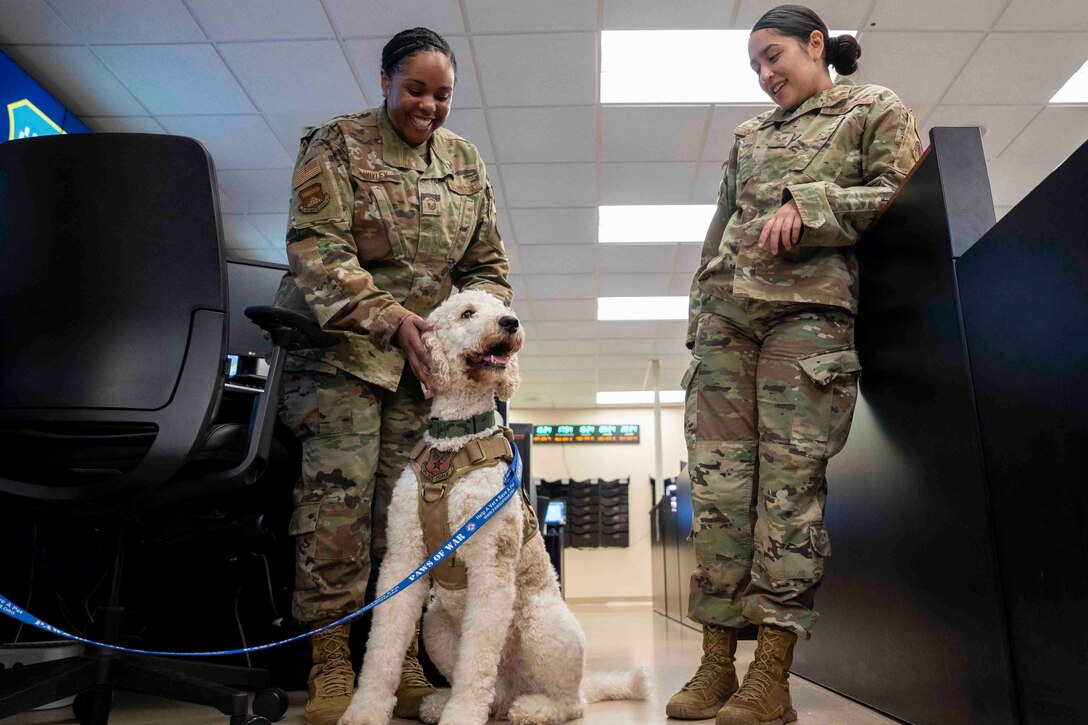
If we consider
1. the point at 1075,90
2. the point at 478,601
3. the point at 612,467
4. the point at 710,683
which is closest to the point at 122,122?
the point at 478,601

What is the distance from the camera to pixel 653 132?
16.1ft

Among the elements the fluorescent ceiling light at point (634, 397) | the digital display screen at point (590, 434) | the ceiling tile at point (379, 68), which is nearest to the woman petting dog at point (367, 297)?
the ceiling tile at point (379, 68)

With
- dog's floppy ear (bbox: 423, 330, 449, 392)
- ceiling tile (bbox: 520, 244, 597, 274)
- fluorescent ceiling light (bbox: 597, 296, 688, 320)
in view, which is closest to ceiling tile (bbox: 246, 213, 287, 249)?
ceiling tile (bbox: 520, 244, 597, 274)

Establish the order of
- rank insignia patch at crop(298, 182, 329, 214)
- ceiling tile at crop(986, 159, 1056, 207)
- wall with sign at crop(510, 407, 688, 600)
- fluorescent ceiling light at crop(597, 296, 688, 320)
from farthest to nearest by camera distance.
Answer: wall with sign at crop(510, 407, 688, 600) < fluorescent ceiling light at crop(597, 296, 688, 320) < ceiling tile at crop(986, 159, 1056, 207) < rank insignia patch at crop(298, 182, 329, 214)

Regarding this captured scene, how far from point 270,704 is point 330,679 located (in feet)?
0.48

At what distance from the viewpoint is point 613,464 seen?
12.5 metres

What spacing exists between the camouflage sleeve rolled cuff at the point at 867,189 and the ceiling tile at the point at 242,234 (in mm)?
5462

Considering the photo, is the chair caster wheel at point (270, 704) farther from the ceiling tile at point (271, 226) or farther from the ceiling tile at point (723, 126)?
the ceiling tile at point (271, 226)

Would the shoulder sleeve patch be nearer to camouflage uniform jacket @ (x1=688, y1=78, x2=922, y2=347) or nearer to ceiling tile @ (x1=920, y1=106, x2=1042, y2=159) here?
camouflage uniform jacket @ (x1=688, y1=78, x2=922, y2=347)

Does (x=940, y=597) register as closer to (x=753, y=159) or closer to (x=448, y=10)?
(x=753, y=159)

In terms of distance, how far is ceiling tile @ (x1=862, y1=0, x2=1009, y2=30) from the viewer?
377 centimetres

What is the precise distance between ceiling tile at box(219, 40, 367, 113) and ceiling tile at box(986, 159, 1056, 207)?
174 inches

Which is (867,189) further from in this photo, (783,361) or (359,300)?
(359,300)

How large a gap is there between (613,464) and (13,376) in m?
11.5
